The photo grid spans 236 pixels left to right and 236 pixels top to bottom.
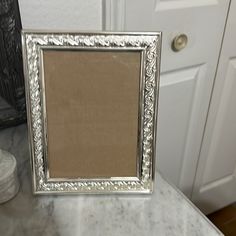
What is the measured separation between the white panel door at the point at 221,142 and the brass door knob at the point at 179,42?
162mm

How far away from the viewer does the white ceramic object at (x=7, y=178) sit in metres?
0.63

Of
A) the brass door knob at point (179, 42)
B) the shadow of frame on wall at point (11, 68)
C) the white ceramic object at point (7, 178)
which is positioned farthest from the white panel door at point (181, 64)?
the white ceramic object at point (7, 178)

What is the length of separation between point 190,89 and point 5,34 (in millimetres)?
611

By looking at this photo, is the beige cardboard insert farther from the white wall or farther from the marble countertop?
the white wall

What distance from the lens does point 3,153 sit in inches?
26.6

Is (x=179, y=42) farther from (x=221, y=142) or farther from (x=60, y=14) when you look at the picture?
(x=221, y=142)

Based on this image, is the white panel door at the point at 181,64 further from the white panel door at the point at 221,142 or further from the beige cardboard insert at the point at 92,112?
the beige cardboard insert at the point at 92,112

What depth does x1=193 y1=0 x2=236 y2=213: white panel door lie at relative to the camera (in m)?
1.15

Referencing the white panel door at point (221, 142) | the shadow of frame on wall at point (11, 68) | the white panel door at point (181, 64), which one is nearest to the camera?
the shadow of frame on wall at point (11, 68)

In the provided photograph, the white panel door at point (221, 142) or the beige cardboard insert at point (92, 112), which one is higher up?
the beige cardboard insert at point (92, 112)

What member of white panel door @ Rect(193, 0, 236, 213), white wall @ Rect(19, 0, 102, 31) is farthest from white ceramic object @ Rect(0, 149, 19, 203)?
white panel door @ Rect(193, 0, 236, 213)

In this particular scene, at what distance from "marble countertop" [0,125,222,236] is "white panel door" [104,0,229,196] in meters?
0.44

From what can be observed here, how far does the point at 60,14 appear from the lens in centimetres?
83

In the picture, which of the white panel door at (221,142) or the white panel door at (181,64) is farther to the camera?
the white panel door at (221,142)
